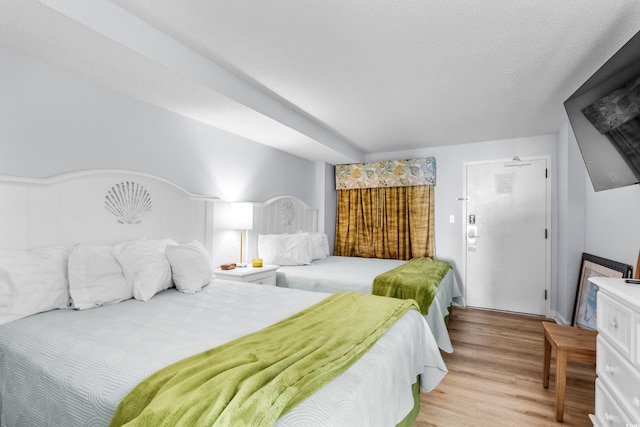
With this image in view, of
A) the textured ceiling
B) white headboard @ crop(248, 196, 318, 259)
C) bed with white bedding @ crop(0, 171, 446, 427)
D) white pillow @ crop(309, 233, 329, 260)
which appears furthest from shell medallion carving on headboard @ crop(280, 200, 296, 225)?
bed with white bedding @ crop(0, 171, 446, 427)

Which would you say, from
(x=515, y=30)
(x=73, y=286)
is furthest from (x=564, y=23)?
(x=73, y=286)

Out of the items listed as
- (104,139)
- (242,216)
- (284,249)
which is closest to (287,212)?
(284,249)

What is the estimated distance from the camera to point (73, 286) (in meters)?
1.82

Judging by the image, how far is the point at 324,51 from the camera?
2.11 meters

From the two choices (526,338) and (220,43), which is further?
(526,338)

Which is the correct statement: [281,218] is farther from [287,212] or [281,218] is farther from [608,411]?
[608,411]

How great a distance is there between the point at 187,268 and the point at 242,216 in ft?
3.71

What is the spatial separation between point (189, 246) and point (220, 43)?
145 cm

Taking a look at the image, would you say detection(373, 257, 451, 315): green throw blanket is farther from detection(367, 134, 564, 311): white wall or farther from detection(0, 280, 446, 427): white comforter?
detection(367, 134, 564, 311): white wall

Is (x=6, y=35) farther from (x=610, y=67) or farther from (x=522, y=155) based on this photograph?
(x=522, y=155)

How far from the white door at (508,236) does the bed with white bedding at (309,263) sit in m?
0.70

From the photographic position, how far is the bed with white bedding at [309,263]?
294 cm

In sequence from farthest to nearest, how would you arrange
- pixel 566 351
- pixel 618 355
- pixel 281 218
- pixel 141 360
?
pixel 281 218
pixel 566 351
pixel 618 355
pixel 141 360

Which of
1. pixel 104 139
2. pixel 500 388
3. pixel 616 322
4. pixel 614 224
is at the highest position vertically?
pixel 104 139
